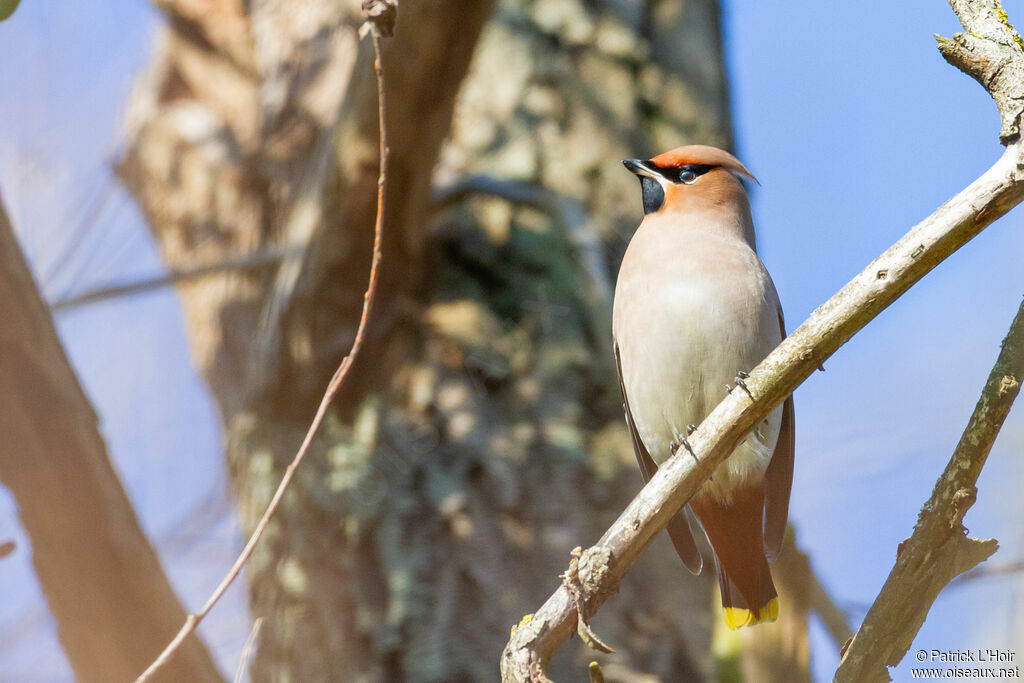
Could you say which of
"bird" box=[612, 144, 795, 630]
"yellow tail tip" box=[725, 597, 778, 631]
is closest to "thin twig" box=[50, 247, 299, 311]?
"bird" box=[612, 144, 795, 630]

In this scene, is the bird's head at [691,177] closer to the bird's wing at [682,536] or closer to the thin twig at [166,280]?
the bird's wing at [682,536]

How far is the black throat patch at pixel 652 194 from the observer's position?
3.51 meters

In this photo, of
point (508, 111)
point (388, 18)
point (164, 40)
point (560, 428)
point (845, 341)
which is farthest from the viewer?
point (164, 40)

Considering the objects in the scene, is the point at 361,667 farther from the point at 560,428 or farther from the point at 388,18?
the point at 388,18

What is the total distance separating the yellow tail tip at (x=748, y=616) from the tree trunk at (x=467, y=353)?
29 centimetres

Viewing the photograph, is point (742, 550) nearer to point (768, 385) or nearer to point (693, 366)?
point (693, 366)

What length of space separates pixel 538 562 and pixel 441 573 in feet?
1.02

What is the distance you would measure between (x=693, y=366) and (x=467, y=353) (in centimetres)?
88

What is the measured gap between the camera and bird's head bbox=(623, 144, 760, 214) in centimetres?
339

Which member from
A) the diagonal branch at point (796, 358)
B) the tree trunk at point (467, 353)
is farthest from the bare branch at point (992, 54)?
the tree trunk at point (467, 353)

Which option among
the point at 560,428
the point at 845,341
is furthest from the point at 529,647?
the point at 560,428

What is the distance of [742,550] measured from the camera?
325 cm

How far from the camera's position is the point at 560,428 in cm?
357

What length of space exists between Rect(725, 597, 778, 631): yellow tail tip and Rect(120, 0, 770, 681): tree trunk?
0.95 feet
